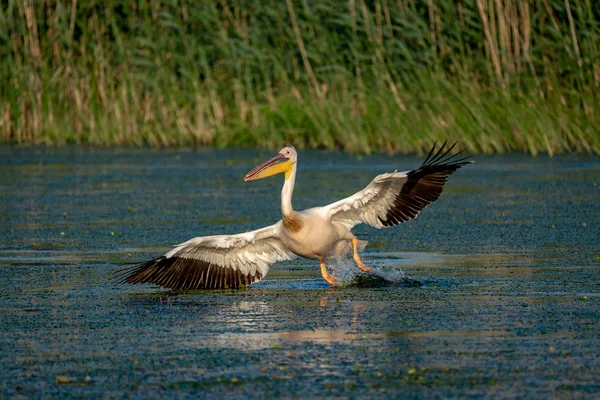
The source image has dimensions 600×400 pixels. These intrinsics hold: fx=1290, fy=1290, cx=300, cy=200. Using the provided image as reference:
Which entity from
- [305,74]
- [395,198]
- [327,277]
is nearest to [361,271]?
[327,277]

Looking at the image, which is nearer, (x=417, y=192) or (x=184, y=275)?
(x=184, y=275)

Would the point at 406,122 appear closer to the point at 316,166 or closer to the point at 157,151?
the point at 316,166

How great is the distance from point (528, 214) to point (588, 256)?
272 cm

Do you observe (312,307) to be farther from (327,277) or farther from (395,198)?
(395,198)

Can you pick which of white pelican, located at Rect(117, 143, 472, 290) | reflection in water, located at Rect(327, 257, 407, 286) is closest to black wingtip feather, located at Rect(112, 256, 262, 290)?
white pelican, located at Rect(117, 143, 472, 290)

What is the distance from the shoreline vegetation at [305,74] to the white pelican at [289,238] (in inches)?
354

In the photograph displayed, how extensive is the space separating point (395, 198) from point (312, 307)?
1635 mm

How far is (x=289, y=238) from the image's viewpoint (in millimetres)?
8203

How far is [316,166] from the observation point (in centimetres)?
1745

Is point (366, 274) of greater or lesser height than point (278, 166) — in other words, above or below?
below

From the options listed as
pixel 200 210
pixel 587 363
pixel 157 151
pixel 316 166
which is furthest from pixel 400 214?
pixel 157 151

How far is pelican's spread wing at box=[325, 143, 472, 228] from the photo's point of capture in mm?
8414

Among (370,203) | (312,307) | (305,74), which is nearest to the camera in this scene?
(312,307)

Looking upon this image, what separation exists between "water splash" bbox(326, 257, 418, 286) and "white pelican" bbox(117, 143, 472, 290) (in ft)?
0.34
